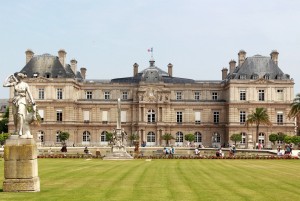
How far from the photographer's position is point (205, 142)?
10025 cm

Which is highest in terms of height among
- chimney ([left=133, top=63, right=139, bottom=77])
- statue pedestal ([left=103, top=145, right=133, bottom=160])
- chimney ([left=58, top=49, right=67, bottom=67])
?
chimney ([left=58, top=49, right=67, bottom=67])

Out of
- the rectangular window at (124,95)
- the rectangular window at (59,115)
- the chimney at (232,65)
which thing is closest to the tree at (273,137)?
the chimney at (232,65)

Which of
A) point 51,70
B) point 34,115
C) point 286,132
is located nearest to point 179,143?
point 286,132

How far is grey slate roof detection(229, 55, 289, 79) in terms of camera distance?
97562 millimetres

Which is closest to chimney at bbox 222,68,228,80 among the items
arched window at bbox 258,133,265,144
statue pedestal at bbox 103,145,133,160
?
arched window at bbox 258,133,265,144

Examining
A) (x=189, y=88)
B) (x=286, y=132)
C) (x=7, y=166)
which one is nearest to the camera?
(x=7, y=166)

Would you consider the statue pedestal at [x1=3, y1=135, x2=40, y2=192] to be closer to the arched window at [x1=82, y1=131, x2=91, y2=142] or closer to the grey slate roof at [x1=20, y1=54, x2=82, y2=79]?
the grey slate roof at [x1=20, y1=54, x2=82, y2=79]

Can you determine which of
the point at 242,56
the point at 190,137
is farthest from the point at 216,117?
the point at 242,56

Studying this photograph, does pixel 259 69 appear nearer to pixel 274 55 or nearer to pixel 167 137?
pixel 274 55

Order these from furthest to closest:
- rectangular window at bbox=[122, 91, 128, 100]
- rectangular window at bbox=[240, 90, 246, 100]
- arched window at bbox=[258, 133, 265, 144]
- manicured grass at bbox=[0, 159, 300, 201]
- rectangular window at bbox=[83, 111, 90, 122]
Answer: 1. rectangular window at bbox=[122, 91, 128, 100]
2. rectangular window at bbox=[83, 111, 90, 122]
3. rectangular window at bbox=[240, 90, 246, 100]
4. arched window at bbox=[258, 133, 265, 144]
5. manicured grass at bbox=[0, 159, 300, 201]

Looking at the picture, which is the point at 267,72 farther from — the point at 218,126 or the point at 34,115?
the point at 34,115

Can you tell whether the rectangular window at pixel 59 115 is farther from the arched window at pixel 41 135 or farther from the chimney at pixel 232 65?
the chimney at pixel 232 65

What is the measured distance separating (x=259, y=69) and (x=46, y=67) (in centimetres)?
3912

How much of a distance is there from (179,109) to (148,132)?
7.48 metres
